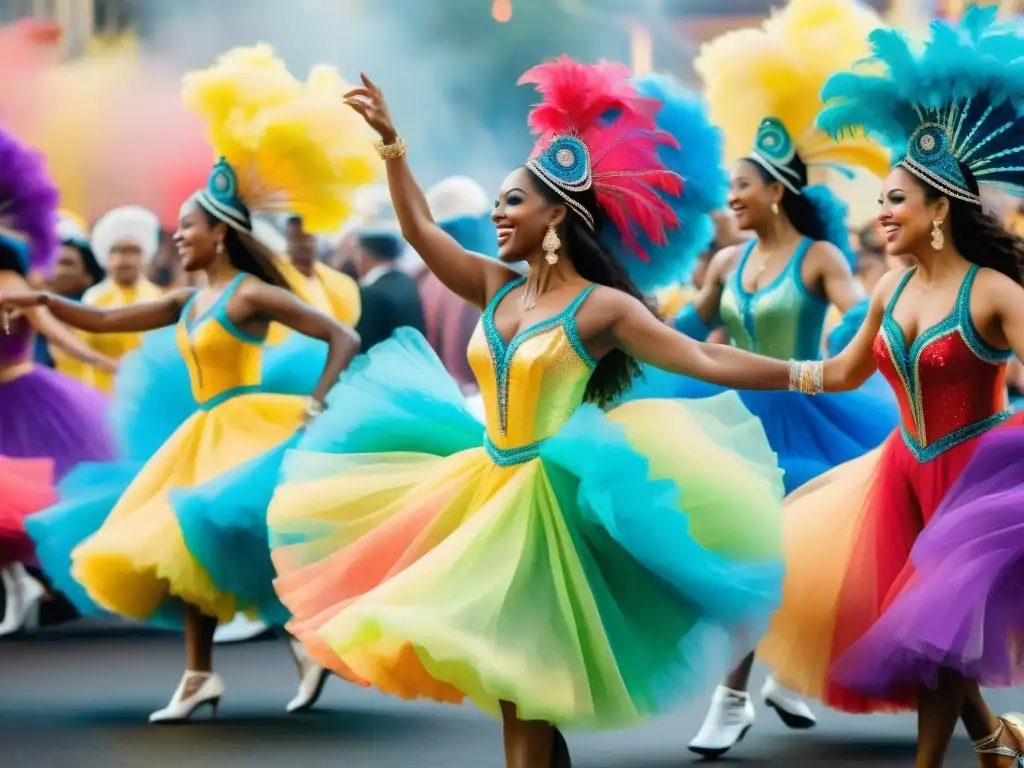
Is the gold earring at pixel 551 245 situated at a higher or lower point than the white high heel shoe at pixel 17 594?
higher

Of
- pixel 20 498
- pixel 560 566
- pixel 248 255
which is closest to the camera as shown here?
pixel 560 566

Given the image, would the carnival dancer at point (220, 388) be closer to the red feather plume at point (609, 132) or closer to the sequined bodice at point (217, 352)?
the sequined bodice at point (217, 352)

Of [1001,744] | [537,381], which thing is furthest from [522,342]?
[1001,744]

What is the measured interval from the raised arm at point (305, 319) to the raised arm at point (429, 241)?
6.48 feet

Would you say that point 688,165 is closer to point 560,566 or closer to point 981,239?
point 981,239

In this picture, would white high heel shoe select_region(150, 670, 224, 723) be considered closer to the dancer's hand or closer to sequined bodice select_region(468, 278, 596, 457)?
sequined bodice select_region(468, 278, 596, 457)

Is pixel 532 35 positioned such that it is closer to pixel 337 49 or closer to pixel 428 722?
pixel 337 49

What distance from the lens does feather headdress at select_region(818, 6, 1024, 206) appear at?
5.85 meters


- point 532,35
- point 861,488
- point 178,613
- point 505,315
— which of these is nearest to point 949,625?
point 861,488

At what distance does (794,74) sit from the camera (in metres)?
7.95

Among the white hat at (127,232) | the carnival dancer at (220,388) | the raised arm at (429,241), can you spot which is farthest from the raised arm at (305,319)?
the white hat at (127,232)

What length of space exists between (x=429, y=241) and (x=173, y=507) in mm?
2032

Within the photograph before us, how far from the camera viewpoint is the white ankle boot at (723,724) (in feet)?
22.5

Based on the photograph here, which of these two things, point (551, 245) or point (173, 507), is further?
point (173, 507)
